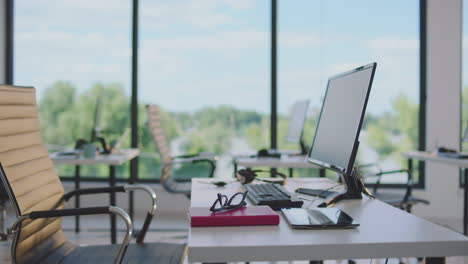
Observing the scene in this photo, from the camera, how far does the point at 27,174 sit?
1933mm

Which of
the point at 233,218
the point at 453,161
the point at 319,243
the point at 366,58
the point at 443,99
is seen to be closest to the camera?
the point at 319,243

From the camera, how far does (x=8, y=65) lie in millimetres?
5625

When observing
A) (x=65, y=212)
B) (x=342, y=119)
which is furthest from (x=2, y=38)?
(x=342, y=119)

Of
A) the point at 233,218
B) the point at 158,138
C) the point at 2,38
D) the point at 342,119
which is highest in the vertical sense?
the point at 2,38

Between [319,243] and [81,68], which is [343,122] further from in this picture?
[81,68]

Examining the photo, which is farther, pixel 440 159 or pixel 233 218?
pixel 440 159

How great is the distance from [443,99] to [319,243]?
4.53 meters

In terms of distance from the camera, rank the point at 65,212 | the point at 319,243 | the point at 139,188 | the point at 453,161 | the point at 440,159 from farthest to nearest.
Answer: the point at 440,159
the point at 453,161
the point at 139,188
the point at 65,212
the point at 319,243

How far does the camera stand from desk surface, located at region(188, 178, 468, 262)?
1.19 meters

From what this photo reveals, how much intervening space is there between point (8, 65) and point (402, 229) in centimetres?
545

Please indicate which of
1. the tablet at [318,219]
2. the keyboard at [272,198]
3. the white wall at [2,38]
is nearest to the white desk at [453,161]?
the keyboard at [272,198]

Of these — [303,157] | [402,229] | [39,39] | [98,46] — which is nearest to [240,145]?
[303,157]

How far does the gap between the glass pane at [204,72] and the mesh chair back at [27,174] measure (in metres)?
3.23

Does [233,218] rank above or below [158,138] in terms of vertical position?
below
